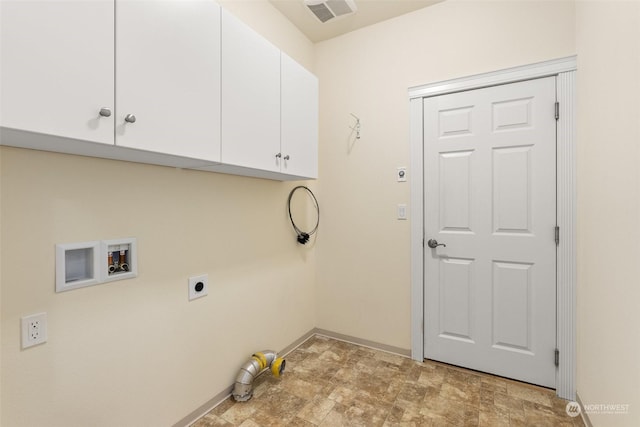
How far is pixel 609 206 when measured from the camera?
4.77 feet

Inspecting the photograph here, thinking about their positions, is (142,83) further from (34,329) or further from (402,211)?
(402,211)

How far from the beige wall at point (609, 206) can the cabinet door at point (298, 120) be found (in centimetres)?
164

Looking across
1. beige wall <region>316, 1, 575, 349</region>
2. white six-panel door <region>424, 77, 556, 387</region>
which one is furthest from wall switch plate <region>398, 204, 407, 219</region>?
white six-panel door <region>424, 77, 556, 387</region>

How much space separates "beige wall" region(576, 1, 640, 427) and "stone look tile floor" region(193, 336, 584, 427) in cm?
35

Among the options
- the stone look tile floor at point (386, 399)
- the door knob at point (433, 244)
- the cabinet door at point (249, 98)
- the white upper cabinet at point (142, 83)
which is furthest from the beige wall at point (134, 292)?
the door knob at point (433, 244)

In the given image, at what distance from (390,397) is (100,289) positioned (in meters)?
1.79

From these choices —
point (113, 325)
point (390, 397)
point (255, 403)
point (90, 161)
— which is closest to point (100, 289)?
point (113, 325)

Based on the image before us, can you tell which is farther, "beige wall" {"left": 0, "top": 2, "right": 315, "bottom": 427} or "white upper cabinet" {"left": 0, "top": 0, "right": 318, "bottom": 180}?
"beige wall" {"left": 0, "top": 2, "right": 315, "bottom": 427}

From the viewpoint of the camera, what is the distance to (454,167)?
233 cm

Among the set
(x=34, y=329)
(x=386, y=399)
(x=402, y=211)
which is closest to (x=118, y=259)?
(x=34, y=329)

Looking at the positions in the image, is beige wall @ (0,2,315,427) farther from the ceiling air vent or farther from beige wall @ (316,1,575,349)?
beige wall @ (316,1,575,349)

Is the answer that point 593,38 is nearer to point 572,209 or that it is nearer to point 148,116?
point 572,209

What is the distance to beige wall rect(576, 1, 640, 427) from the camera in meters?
1.20

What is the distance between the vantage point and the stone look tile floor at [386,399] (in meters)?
1.76
